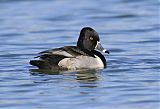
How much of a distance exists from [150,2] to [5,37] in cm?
729

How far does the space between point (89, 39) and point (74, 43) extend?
11.0 ft

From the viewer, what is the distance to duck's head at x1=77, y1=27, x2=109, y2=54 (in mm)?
16156

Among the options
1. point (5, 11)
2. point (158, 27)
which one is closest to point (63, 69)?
point (158, 27)

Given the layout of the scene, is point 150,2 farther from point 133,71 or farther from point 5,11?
point 133,71

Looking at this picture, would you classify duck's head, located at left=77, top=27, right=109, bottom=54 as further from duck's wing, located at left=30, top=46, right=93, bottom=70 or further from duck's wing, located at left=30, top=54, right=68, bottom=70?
duck's wing, located at left=30, top=54, right=68, bottom=70

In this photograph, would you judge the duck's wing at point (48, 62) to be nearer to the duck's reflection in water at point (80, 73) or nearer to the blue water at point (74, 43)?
the duck's reflection in water at point (80, 73)

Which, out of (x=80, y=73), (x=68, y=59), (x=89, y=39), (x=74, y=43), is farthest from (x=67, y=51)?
(x=74, y=43)

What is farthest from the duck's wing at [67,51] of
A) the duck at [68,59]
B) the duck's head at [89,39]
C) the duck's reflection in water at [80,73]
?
the duck's head at [89,39]

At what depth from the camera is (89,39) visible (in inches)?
639

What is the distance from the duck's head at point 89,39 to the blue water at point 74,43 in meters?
0.49

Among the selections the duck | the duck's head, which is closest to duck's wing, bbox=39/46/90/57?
the duck

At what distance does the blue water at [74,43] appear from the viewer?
12469 mm

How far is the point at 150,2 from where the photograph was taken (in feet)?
86.3

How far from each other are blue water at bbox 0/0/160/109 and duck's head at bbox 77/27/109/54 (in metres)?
0.49
